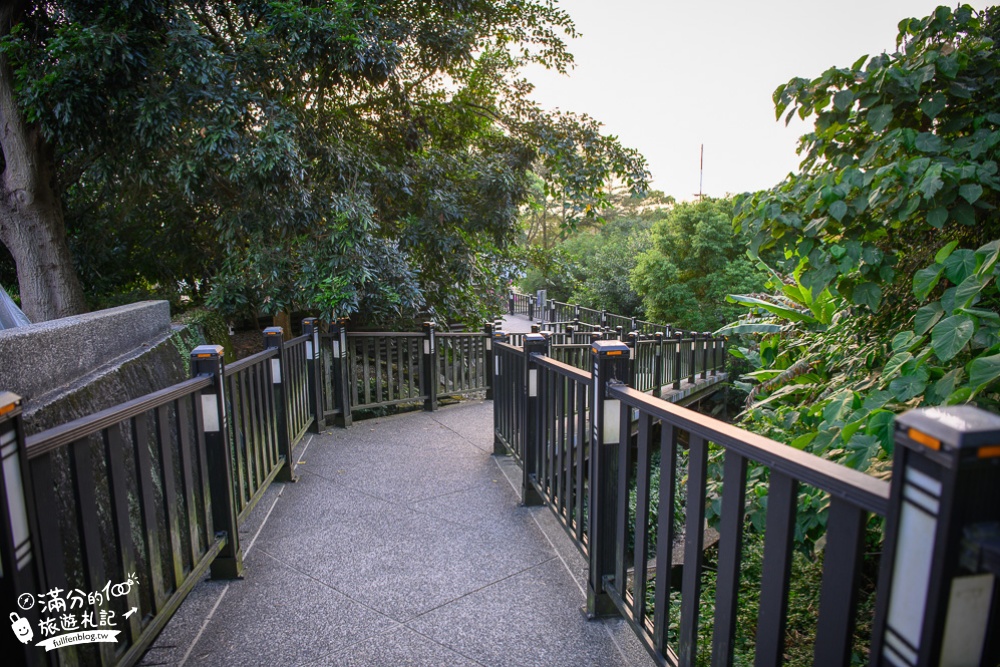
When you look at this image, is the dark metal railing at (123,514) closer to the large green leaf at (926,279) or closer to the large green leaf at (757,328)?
the large green leaf at (926,279)

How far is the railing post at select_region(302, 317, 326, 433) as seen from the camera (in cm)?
567

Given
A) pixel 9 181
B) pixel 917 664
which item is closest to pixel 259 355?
pixel 917 664

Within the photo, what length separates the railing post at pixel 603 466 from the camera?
244cm

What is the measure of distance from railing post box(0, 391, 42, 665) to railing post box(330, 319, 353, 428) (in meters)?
5.14

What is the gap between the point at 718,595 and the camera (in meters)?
1.54

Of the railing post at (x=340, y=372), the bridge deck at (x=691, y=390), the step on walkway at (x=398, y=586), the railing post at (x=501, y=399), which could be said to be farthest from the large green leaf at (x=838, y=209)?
the bridge deck at (x=691, y=390)

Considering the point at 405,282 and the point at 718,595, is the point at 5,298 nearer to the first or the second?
the point at 405,282

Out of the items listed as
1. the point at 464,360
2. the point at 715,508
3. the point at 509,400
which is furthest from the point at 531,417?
the point at 464,360

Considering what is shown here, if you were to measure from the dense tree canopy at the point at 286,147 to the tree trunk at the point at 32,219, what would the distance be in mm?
29

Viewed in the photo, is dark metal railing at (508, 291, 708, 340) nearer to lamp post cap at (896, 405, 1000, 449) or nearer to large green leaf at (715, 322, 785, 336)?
large green leaf at (715, 322, 785, 336)

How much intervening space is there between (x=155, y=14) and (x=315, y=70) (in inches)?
66.7

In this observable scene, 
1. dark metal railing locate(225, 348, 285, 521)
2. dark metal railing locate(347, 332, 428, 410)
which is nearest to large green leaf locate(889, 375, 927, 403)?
dark metal railing locate(225, 348, 285, 521)

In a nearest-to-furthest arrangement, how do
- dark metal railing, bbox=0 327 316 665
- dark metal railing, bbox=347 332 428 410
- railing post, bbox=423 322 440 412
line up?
dark metal railing, bbox=0 327 316 665
dark metal railing, bbox=347 332 428 410
railing post, bbox=423 322 440 412

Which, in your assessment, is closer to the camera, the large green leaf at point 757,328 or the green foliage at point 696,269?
the large green leaf at point 757,328
